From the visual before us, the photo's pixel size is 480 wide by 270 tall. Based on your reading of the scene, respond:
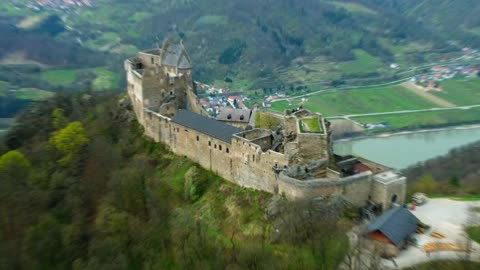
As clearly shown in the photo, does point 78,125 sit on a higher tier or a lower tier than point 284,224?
higher

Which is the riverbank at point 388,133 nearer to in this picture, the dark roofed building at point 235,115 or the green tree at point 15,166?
the dark roofed building at point 235,115

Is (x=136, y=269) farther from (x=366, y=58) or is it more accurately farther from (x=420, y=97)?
(x=366, y=58)

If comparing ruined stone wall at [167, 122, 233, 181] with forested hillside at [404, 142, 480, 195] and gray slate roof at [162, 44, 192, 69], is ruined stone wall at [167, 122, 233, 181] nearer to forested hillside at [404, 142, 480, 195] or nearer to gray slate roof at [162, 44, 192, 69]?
gray slate roof at [162, 44, 192, 69]

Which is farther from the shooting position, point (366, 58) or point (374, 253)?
point (366, 58)

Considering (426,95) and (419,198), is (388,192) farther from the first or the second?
(426,95)

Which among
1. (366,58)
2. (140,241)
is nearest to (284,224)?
(140,241)

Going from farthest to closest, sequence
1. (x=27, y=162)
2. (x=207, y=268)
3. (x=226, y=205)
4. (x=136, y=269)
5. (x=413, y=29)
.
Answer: (x=413, y=29), (x=27, y=162), (x=226, y=205), (x=136, y=269), (x=207, y=268)

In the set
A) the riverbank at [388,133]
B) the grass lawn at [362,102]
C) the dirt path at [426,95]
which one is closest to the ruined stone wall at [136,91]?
the riverbank at [388,133]
